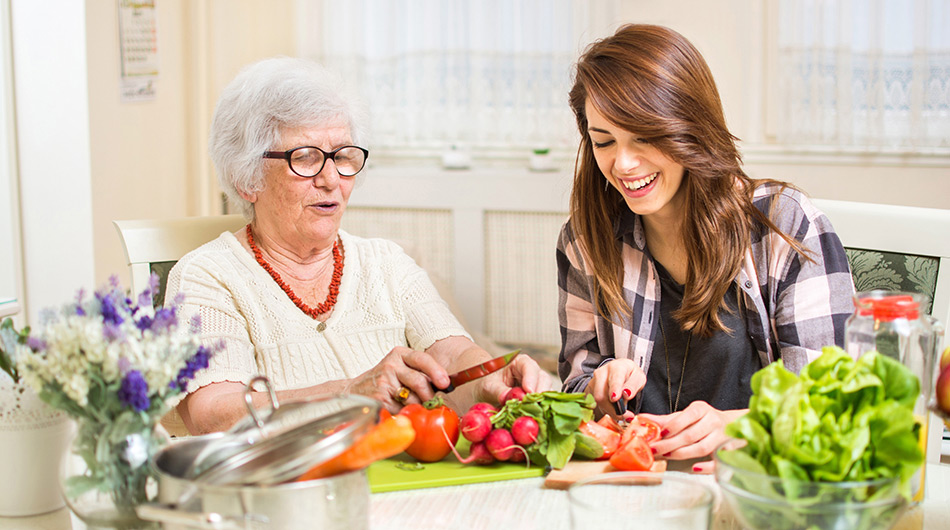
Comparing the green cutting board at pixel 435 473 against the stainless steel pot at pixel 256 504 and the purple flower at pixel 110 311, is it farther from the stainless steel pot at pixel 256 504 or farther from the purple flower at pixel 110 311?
the purple flower at pixel 110 311

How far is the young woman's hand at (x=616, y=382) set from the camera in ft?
4.57

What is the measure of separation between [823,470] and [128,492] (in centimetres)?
70

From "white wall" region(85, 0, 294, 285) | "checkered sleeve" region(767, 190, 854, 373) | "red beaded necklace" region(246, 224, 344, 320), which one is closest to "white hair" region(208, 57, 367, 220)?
"red beaded necklace" region(246, 224, 344, 320)

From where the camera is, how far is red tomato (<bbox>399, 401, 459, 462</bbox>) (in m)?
1.20

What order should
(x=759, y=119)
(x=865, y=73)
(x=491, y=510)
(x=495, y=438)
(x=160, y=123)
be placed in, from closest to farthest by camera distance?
(x=491, y=510) → (x=495, y=438) → (x=865, y=73) → (x=759, y=119) → (x=160, y=123)

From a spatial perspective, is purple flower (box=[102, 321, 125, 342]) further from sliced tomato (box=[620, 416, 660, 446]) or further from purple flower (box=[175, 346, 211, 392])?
sliced tomato (box=[620, 416, 660, 446])

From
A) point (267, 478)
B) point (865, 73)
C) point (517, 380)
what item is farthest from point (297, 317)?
point (865, 73)

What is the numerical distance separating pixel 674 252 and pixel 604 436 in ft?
1.95

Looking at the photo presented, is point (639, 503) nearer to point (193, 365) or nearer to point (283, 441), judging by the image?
point (283, 441)

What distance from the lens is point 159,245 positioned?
190 centimetres

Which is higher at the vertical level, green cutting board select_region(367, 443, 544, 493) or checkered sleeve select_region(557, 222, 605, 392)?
checkered sleeve select_region(557, 222, 605, 392)

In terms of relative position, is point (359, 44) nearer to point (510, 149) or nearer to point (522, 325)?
point (510, 149)

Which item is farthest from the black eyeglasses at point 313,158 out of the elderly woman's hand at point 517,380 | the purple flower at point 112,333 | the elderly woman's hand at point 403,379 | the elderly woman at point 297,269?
the purple flower at point 112,333

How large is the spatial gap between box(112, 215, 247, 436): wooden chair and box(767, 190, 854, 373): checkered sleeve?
1181 mm
